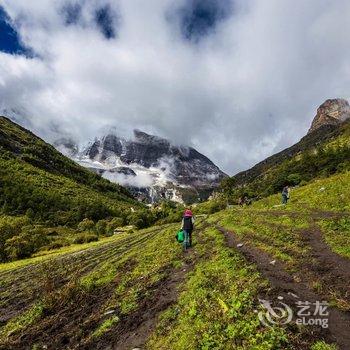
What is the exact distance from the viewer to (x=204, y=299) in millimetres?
16984

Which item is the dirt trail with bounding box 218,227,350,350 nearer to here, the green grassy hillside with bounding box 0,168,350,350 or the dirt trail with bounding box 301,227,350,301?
the green grassy hillside with bounding box 0,168,350,350

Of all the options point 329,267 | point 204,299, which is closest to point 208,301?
point 204,299

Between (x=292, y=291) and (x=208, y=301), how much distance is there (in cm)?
335

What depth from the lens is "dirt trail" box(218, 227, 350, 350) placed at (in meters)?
12.1

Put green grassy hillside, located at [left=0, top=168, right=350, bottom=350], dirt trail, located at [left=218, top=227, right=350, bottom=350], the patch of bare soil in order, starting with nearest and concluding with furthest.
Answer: dirt trail, located at [left=218, top=227, right=350, bottom=350] < green grassy hillside, located at [left=0, top=168, right=350, bottom=350] < the patch of bare soil

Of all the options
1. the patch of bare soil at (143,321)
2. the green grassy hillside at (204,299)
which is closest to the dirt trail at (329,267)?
the green grassy hillside at (204,299)

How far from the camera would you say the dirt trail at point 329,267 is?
15914 mm

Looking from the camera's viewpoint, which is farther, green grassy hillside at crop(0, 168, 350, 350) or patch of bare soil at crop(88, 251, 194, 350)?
patch of bare soil at crop(88, 251, 194, 350)

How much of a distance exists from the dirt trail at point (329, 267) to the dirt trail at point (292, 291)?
0.94m

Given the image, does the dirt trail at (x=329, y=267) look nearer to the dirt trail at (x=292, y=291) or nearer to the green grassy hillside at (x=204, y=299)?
the green grassy hillside at (x=204, y=299)

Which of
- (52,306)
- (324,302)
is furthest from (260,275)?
(52,306)

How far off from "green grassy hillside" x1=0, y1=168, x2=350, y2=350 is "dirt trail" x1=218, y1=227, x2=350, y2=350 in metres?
0.03

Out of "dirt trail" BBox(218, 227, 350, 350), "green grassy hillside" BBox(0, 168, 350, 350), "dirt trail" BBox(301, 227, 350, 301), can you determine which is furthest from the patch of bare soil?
"dirt trail" BBox(301, 227, 350, 301)

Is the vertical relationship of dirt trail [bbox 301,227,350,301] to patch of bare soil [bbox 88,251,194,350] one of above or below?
above
